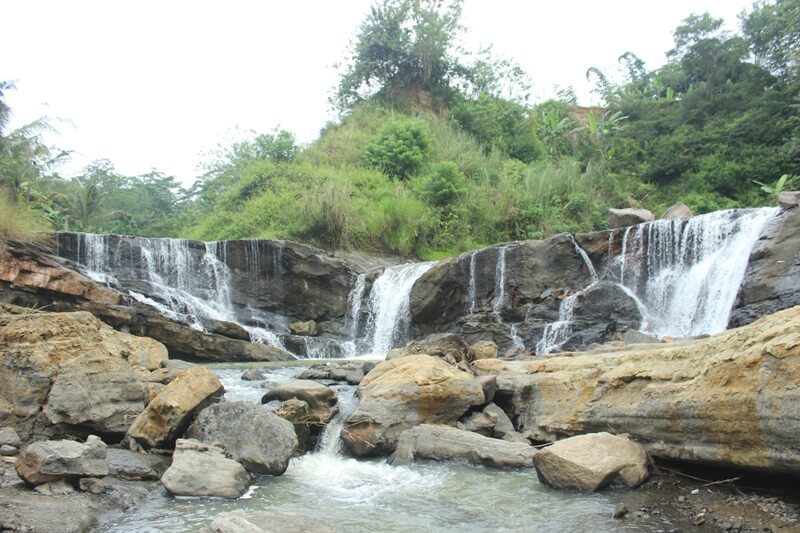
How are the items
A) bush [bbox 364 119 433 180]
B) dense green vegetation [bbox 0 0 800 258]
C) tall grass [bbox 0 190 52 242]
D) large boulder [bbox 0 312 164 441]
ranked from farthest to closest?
bush [bbox 364 119 433 180], dense green vegetation [bbox 0 0 800 258], tall grass [bbox 0 190 52 242], large boulder [bbox 0 312 164 441]

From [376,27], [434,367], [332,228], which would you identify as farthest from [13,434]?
[376,27]

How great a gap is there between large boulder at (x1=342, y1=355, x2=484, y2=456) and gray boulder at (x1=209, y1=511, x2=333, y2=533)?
8.50ft

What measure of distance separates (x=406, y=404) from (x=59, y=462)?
3761 mm

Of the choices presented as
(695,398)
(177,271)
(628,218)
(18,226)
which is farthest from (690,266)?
(18,226)

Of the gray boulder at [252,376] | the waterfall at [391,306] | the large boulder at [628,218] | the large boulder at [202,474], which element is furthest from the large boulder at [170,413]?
the large boulder at [628,218]

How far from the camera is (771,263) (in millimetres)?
11750

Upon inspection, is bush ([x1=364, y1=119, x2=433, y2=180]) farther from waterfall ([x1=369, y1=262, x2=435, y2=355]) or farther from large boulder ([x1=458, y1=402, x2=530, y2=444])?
large boulder ([x1=458, y1=402, x2=530, y2=444])

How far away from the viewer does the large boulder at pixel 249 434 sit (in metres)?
5.98

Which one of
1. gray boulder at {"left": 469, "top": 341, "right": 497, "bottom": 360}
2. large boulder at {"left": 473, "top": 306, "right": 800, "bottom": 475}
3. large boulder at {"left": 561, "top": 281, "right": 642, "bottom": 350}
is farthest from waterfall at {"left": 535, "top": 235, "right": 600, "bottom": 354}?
large boulder at {"left": 473, "top": 306, "right": 800, "bottom": 475}

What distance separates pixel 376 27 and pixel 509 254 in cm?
2270

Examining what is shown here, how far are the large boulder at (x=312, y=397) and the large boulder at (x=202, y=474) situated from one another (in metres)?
1.89

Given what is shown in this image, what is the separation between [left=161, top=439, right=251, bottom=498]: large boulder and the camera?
526 cm

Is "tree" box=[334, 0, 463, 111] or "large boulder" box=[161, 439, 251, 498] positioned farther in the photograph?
"tree" box=[334, 0, 463, 111]

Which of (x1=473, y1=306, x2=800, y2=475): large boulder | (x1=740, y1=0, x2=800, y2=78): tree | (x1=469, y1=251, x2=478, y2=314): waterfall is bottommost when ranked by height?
(x1=473, y1=306, x2=800, y2=475): large boulder
